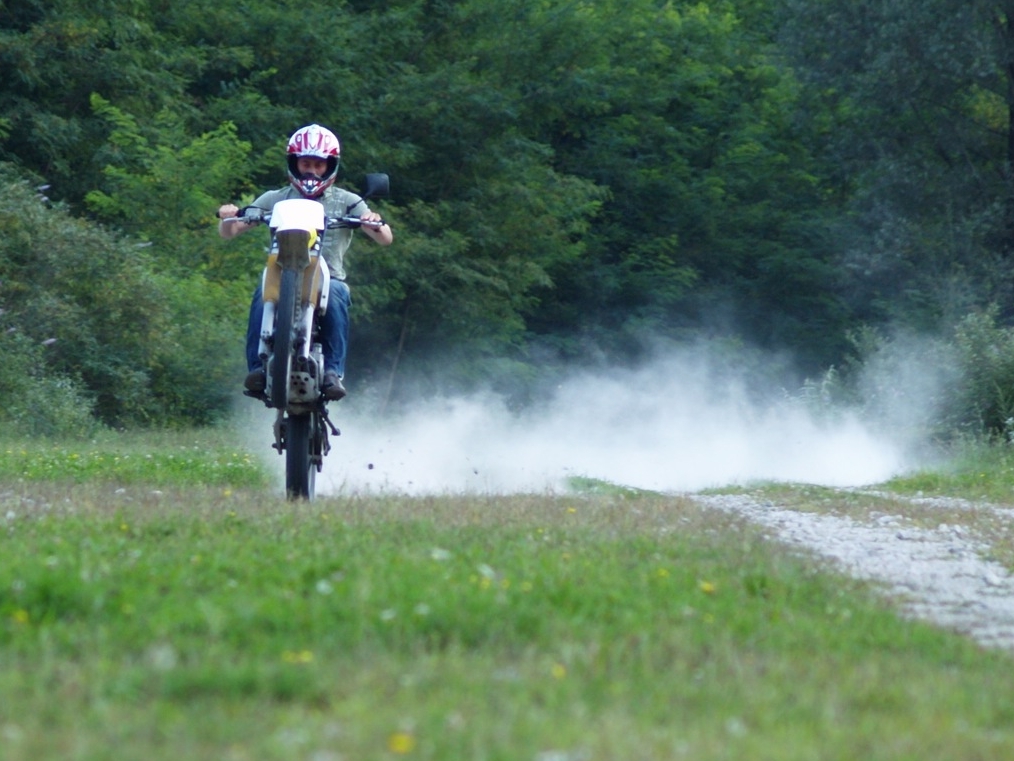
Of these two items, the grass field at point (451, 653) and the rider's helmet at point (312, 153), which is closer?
the grass field at point (451, 653)

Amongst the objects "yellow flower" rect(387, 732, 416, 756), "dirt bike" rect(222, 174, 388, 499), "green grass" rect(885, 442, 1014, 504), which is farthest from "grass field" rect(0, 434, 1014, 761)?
"green grass" rect(885, 442, 1014, 504)

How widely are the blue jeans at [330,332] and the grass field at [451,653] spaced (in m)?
1.98

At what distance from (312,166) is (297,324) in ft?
3.68

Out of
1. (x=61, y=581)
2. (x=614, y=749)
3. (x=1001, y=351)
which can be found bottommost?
(x=614, y=749)

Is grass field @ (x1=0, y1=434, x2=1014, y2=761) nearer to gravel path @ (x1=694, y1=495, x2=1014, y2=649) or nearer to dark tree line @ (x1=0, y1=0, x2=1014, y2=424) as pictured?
gravel path @ (x1=694, y1=495, x2=1014, y2=649)

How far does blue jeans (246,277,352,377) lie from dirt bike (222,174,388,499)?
6 centimetres

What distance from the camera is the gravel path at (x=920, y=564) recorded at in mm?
6172

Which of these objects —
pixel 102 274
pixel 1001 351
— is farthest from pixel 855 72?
pixel 102 274

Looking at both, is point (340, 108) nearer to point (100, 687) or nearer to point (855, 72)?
point (855, 72)

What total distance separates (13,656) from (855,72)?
3083cm

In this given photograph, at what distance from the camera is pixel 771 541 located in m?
7.97

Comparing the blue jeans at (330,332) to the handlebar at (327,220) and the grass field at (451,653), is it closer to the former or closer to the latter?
the handlebar at (327,220)

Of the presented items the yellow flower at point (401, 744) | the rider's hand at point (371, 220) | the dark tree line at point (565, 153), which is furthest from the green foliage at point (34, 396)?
the yellow flower at point (401, 744)

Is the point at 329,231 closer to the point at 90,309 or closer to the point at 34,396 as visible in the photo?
the point at 34,396
